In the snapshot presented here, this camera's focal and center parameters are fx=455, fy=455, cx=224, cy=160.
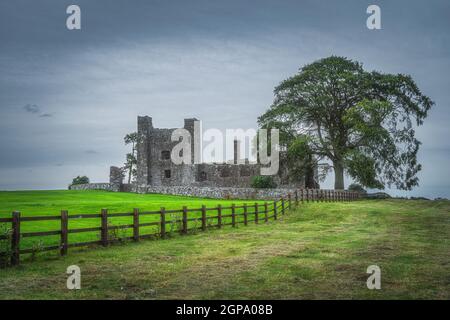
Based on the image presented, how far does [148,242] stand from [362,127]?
26554mm

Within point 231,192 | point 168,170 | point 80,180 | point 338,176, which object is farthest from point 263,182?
point 80,180

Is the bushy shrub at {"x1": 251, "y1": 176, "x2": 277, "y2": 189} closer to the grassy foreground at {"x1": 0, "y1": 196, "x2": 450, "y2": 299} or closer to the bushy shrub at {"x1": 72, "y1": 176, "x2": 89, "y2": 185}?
Result: the grassy foreground at {"x1": 0, "y1": 196, "x2": 450, "y2": 299}

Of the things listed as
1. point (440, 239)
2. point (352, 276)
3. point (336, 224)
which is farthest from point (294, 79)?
point (352, 276)

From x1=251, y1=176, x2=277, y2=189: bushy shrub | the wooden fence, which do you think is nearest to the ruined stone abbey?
x1=251, y1=176, x2=277, y2=189: bushy shrub

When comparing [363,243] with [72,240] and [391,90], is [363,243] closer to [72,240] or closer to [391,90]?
[72,240]

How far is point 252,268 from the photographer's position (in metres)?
10.1

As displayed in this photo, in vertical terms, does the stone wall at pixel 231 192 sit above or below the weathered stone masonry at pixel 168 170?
below

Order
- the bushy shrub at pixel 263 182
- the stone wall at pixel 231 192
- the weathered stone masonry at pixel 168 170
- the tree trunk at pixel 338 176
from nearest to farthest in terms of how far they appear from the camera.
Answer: the stone wall at pixel 231 192, the bushy shrub at pixel 263 182, the tree trunk at pixel 338 176, the weathered stone masonry at pixel 168 170

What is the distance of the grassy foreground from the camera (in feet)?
26.1

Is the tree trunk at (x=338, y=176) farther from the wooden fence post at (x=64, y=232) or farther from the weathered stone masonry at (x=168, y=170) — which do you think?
the wooden fence post at (x=64, y=232)

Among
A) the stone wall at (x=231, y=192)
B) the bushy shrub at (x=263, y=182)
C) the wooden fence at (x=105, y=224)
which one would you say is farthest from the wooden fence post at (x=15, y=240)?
the bushy shrub at (x=263, y=182)

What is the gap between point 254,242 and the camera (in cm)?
1480

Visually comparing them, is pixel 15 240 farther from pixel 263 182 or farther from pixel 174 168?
pixel 174 168

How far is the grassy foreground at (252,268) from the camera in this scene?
7969 millimetres
